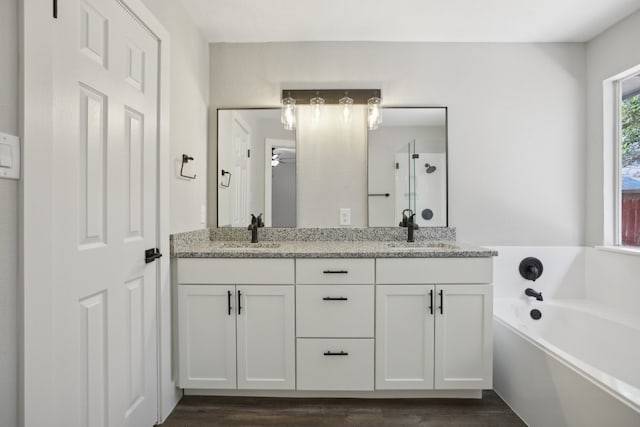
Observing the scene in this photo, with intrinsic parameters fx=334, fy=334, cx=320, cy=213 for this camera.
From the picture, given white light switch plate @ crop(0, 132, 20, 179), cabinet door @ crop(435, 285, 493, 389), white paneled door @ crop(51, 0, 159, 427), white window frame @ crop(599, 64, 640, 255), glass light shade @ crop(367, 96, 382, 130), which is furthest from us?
glass light shade @ crop(367, 96, 382, 130)

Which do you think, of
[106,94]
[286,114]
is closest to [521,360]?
[286,114]

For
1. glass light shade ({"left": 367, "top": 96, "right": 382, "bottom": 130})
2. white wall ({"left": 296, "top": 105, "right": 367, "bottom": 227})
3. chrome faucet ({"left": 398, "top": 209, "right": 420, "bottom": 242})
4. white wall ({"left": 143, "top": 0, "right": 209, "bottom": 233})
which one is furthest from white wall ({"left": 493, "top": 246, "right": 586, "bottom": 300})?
white wall ({"left": 143, "top": 0, "right": 209, "bottom": 233})

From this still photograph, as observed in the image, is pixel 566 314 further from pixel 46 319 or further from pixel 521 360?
pixel 46 319

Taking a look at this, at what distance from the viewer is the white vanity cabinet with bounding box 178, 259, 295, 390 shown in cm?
187

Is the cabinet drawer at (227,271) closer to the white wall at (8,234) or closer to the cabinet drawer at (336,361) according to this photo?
the cabinet drawer at (336,361)

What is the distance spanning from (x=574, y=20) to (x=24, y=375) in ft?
10.7

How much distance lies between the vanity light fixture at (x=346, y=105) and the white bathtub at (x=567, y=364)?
166 centimetres

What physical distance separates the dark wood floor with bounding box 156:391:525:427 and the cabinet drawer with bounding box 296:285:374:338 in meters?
0.41

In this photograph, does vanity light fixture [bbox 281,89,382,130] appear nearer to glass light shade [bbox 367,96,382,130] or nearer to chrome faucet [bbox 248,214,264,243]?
glass light shade [bbox 367,96,382,130]

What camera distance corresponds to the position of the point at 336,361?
1874mm

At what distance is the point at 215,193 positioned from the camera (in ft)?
8.09

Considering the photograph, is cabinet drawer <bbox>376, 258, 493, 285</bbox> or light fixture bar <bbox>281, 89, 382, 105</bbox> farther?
light fixture bar <bbox>281, 89, 382, 105</bbox>

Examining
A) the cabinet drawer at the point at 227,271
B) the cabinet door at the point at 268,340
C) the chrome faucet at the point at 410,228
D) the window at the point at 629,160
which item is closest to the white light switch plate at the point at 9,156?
the cabinet drawer at the point at 227,271

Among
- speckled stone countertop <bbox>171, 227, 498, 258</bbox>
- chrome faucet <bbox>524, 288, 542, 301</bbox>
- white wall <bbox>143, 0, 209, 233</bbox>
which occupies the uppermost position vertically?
white wall <bbox>143, 0, 209, 233</bbox>
